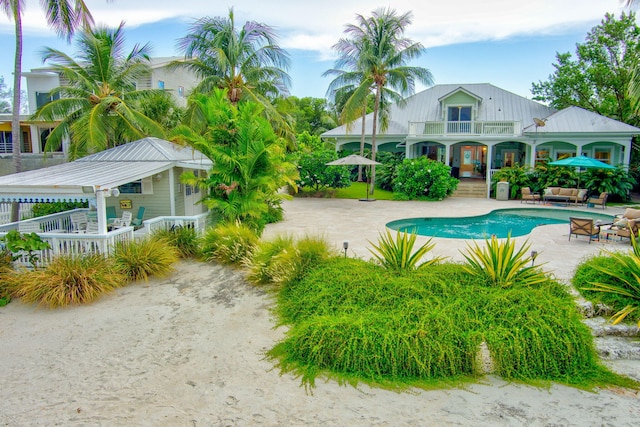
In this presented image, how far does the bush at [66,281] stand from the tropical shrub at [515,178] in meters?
20.5

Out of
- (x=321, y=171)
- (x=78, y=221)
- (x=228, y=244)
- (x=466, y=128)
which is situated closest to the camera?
(x=228, y=244)

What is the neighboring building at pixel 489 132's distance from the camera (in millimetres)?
22953

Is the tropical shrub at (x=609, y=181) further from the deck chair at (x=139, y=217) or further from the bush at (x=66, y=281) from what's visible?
the bush at (x=66, y=281)

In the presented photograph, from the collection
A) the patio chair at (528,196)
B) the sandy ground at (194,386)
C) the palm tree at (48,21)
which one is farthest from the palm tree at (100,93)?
the patio chair at (528,196)

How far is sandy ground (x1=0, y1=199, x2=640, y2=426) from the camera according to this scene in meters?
4.60

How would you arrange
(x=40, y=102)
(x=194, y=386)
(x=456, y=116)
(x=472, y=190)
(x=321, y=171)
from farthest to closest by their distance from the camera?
(x=456, y=116) → (x=40, y=102) → (x=472, y=190) → (x=321, y=171) → (x=194, y=386)

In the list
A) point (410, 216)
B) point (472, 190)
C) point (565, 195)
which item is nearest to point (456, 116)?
point (472, 190)

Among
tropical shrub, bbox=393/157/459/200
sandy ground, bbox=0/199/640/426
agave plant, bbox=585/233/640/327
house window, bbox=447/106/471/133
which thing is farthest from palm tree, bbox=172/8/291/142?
agave plant, bbox=585/233/640/327

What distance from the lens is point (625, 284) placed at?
23.2ft

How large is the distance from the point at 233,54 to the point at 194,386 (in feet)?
51.6

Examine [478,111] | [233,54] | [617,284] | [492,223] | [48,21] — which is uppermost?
[233,54]

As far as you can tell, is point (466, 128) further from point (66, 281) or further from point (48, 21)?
point (66, 281)

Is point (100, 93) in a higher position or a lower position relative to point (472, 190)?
higher

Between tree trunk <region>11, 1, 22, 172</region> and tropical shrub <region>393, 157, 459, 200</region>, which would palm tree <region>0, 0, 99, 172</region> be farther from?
tropical shrub <region>393, 157, 459, 200</region>
